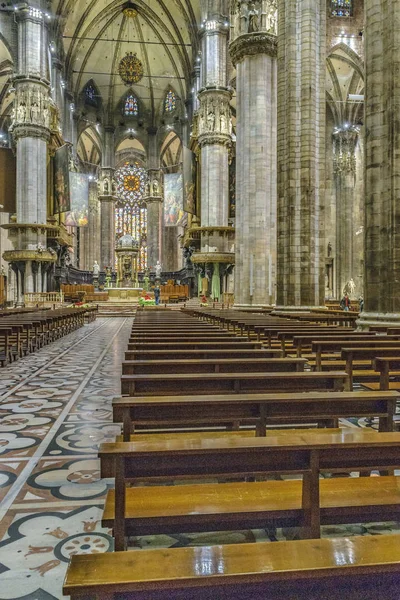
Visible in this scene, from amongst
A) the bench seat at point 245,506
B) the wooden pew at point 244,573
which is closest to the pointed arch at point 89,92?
the bench seat at point 245,506

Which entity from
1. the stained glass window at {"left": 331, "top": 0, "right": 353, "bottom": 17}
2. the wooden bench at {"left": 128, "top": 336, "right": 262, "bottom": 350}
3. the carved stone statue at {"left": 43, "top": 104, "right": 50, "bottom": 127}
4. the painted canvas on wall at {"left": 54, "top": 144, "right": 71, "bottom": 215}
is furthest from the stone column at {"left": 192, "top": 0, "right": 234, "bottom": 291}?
the wooden bench at {"left": 128, "top": 336, "right": 262, "bottom": 350}

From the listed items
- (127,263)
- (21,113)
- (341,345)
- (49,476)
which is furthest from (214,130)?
(49,476)

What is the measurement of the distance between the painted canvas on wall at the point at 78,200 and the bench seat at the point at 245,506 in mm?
36960

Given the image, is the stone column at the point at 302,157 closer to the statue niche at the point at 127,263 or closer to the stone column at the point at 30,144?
the stone column at the point at 30,144

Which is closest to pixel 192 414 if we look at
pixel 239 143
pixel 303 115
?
pixel 303 115

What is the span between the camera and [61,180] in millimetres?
31484

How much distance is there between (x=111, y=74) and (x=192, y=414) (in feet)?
172

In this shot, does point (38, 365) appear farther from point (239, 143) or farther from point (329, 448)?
point (239, 143)

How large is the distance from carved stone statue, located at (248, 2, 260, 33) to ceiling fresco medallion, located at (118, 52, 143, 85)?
32933 millimetres

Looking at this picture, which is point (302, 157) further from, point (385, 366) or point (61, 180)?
point (61, 180)

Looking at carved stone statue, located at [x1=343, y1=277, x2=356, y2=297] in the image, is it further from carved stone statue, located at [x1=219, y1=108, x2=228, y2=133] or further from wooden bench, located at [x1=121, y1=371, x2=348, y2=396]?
wooden bench, located at [x1=121, y1=371, x2=348, y2=396]

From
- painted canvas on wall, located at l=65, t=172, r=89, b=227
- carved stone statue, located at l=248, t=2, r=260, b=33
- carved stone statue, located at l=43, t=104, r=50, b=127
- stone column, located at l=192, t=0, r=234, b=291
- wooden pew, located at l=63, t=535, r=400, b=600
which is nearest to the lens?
wooden pew, located at l=63, t=535, r=400, b=600

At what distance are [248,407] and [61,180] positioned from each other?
31533 mm

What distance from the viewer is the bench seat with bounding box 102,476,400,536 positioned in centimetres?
173
